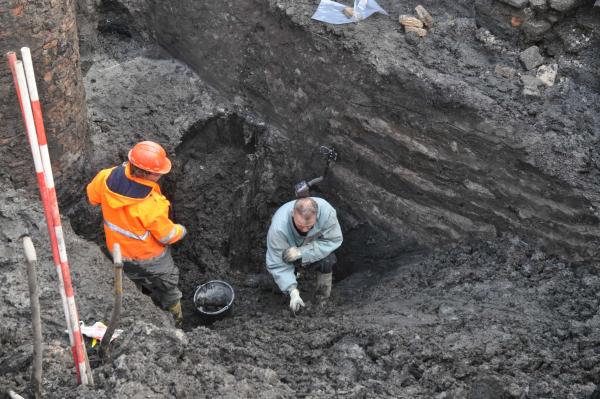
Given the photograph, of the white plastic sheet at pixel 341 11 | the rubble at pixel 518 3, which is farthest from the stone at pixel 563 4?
the white plastic sheet at pixel 341 11

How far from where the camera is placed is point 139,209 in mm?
4086

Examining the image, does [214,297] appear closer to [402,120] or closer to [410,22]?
[402,120]

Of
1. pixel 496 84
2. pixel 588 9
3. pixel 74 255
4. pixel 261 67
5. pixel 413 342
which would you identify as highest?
pixel 588 9

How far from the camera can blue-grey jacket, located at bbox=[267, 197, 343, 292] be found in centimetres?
446

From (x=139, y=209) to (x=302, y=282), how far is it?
78.6 inches

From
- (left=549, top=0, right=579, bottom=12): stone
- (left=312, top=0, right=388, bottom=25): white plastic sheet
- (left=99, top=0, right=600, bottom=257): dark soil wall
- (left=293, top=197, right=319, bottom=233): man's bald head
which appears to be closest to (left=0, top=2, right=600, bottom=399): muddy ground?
(left=99, top=0, right=600, bottom=257): dark soil wall

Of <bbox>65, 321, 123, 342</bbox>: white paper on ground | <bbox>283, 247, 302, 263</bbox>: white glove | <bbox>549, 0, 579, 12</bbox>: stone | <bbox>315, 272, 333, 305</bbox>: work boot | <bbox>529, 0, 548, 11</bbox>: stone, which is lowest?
<bbox>315, 272, 333, 305</bbox>: work boot

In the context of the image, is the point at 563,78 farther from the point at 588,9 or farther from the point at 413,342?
the point at 413,342

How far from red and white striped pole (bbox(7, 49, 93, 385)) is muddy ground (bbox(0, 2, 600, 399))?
0.21 meters

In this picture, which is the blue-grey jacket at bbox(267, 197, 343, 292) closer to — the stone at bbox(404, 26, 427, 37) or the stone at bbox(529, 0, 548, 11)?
the stone at bbox(404, 26, 427, 37)

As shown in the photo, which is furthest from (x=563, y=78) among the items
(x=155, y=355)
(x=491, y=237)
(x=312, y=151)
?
(x=155, y=355)

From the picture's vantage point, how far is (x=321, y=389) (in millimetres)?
3201

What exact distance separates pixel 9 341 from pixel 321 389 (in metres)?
1.71

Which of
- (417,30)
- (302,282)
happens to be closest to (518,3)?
(417,30)
